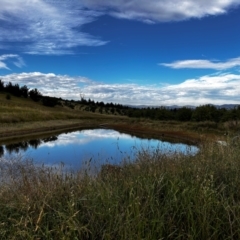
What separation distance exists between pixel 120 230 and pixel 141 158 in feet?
10.4

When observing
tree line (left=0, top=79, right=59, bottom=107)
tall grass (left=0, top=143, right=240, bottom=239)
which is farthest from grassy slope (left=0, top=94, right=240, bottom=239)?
tree line (left=0, top=79, right=59, bottom=107)

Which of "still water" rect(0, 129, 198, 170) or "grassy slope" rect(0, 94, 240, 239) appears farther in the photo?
"still water" rect(0, 129, 198, 170)

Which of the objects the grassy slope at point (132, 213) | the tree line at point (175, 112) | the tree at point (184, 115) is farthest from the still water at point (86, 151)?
the tree at point (184, 115)

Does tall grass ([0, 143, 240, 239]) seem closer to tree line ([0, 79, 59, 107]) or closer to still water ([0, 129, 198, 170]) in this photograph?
still water ([0, 129, 198, 170])

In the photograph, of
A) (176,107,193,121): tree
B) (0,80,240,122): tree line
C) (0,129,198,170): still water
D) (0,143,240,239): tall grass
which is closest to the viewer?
(0,143,240,239): tall grass

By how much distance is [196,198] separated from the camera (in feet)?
12.0

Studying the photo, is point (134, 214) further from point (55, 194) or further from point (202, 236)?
point (55, 194)

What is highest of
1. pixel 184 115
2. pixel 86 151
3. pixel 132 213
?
pixel 184 115

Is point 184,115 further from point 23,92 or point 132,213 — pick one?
point 132,213

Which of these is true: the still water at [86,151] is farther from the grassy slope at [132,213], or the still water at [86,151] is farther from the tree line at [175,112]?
the tree line at [175,112]

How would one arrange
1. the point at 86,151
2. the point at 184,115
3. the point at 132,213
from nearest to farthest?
the point at 132,213 → the point at 86,151 → the point at 184,115

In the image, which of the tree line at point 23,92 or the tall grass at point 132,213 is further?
the tree line at point 23,92

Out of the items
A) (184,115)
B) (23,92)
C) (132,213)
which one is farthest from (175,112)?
(132,213)

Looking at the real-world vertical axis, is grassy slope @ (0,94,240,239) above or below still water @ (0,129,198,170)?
above
